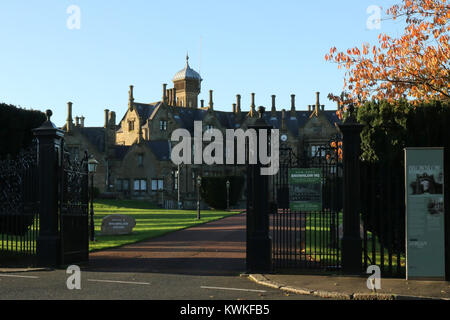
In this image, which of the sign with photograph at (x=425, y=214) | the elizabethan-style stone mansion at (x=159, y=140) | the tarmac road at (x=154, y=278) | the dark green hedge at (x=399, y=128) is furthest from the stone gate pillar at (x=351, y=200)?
the elizabethan-style stone mansion at (x=159, y=140)

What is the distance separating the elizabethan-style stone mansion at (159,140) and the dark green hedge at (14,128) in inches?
1526

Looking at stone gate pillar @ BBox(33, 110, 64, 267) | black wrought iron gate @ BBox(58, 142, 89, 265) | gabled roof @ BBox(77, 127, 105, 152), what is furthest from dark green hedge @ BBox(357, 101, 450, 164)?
gabled roof @ BBox(77, 127, 105, 152)

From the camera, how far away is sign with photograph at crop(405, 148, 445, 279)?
11961 mm

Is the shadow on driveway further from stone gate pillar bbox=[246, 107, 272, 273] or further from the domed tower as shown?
the domed tower

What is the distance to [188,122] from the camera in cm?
8212

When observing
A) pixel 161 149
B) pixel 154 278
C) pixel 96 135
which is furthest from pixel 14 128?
pixel 96 135

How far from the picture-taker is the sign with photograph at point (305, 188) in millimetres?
13641

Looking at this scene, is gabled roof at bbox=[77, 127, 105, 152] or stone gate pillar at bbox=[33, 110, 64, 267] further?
gabled roof at bbox=[77, 127, 105, 152]

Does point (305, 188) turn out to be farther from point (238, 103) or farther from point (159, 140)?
point (238, 103)

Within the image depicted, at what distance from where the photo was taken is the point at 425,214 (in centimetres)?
1205

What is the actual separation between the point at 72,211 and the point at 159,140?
57009 millimetres

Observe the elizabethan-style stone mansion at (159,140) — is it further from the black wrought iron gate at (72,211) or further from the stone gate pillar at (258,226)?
the stone gate pillar at (258,226)

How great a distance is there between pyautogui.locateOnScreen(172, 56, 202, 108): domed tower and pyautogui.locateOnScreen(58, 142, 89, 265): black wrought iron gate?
3174 inches
